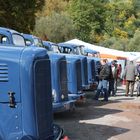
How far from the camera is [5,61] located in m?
7.97

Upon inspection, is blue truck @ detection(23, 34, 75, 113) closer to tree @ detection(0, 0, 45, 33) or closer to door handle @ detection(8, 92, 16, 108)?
door handle @ detection(8, 92, 16, 108)

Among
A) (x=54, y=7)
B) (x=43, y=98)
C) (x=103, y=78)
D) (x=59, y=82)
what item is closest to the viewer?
(x=43, y=98)

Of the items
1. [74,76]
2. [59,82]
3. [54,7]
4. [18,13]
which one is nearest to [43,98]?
[59,82]

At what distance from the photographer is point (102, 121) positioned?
50.3 ft

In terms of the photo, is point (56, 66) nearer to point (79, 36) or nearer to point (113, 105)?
point (113, 105)

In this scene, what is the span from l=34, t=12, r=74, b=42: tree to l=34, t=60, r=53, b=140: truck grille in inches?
2380

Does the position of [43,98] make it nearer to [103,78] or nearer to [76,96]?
[76,96]

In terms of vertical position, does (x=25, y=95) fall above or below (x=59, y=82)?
above

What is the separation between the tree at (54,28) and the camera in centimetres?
6988

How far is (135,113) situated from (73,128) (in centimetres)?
461

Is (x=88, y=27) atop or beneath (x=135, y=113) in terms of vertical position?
atop

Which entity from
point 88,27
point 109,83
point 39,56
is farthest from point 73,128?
point 88,27

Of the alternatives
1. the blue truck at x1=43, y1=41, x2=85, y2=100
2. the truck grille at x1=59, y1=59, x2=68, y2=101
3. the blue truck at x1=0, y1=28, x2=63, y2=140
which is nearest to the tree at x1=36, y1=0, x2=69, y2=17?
the blue truck at x1=43, y1=41, x2=85, y2=100

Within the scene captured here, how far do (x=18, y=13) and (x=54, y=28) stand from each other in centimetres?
3813
